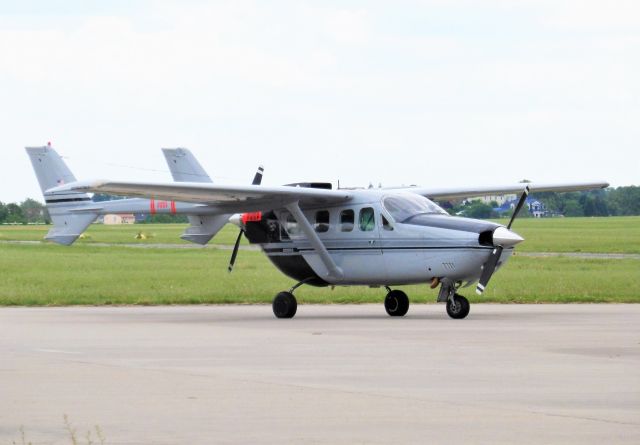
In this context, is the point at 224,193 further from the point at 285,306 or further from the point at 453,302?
the point at 453,302

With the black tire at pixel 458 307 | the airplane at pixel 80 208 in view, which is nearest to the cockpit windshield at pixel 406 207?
the black tire at pixel 458 307

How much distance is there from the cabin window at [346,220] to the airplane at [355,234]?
0.02 m

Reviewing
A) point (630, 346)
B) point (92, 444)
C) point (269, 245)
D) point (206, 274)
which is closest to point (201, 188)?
point (269, 245)

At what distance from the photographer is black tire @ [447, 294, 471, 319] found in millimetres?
22062

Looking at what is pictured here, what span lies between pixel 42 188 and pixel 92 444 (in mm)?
20254

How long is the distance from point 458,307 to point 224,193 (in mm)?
4565

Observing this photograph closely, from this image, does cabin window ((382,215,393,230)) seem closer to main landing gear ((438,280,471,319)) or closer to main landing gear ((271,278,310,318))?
main landing gear ((438,280,471,319))

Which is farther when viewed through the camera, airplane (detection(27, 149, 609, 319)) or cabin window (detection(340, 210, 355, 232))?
cabin window (detection(340, 210, 355, 232))

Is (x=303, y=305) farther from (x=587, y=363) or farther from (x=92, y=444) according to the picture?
(x=92, y=444)

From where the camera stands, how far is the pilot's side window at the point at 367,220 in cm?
2347

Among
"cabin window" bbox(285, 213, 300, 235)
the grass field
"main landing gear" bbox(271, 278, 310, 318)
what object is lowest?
the grass field

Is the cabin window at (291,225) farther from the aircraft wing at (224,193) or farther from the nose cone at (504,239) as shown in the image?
the nose cone at (504,239)

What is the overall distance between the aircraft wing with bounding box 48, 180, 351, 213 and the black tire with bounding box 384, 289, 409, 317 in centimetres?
198

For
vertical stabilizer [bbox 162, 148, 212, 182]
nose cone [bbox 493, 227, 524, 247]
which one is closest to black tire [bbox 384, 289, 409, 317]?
nose cone [bbox 493, 227, 524, 247]
